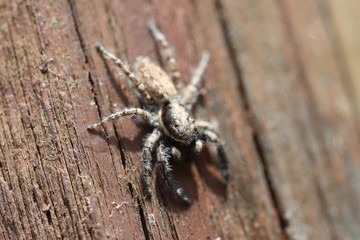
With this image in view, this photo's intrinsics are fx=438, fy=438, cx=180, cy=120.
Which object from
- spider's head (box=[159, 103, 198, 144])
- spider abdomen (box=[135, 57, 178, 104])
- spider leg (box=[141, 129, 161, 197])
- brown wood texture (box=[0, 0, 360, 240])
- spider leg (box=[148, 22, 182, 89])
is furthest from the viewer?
spider leg (box=[148, 22, 182, 89])

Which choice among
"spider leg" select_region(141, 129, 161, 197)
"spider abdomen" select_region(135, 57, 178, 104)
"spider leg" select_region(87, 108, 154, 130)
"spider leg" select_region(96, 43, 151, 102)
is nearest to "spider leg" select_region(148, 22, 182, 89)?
"spider abdomen" select_region(135, 57, 178, 104)

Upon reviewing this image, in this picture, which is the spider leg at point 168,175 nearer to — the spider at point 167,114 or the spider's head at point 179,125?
the spider at point 167,114

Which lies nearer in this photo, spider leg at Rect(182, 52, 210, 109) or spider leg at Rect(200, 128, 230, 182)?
spider leg at Rect(200, 128, 230, 182)

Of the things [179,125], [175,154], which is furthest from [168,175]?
[179,125]

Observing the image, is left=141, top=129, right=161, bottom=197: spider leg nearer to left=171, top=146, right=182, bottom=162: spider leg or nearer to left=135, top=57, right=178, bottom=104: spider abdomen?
left=171, top=146, right=182, bottom=162: spider leg

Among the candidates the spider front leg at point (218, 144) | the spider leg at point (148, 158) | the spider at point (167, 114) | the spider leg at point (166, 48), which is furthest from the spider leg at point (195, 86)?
the spider leg at point (148, 158)

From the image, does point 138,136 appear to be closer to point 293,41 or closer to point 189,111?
point 189,111
